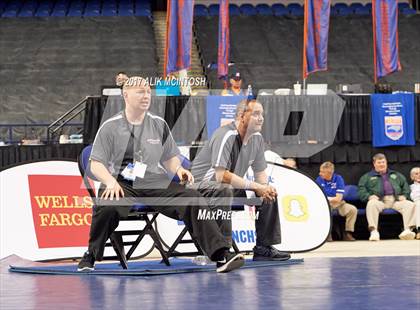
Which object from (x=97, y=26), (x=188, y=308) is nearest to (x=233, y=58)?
(x=97, y=26)

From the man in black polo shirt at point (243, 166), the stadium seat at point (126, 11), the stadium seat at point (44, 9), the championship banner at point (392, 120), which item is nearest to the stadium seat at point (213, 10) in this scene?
the stadium seat at point (126, 11)

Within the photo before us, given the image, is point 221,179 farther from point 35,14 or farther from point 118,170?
point 35,14

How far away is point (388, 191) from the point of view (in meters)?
10.3

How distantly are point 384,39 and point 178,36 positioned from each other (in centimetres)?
325

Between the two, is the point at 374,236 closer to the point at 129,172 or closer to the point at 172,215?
the point at 172,215

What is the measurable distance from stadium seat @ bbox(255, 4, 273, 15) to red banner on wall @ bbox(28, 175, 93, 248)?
15452mm

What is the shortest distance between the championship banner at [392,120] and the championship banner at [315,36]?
224cm

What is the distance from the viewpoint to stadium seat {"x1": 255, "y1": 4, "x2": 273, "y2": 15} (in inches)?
880

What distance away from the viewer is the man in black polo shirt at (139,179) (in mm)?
5762

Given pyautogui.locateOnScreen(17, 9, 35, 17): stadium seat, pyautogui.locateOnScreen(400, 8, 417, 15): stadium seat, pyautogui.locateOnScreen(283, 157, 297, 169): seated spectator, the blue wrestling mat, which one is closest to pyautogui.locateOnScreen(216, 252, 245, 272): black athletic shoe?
the blue wrestling mat

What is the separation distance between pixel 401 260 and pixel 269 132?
4.58 meters

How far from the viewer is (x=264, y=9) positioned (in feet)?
74.1

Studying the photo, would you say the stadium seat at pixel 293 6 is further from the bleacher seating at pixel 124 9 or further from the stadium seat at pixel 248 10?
the stadium seat at pixel 248 10

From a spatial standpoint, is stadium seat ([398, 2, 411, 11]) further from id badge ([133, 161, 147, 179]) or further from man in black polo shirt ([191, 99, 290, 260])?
id badge ([133, 161, 147, 179])
